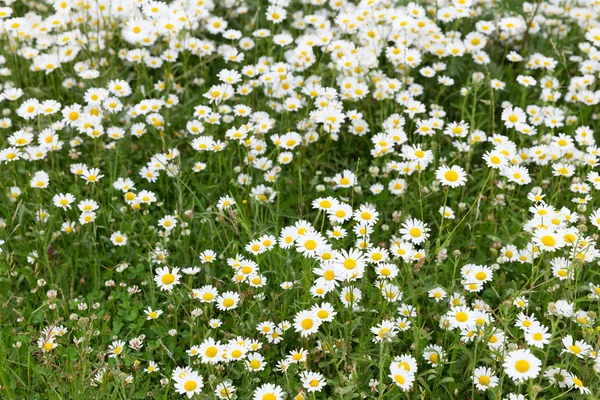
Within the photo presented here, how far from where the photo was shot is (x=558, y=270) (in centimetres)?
297

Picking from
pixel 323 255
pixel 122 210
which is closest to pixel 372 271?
pixel 323 255

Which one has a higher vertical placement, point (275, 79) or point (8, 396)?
point (275, 79)

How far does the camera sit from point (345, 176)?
3.65 m

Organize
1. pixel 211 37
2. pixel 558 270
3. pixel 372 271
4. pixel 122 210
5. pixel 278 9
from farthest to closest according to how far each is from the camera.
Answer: pixel 211 37 → pixel 278 9 → pixel 122 210 → pixel 372 271 → pixel 558 270

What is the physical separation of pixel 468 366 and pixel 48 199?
2.29m

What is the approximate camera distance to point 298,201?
3.49 m

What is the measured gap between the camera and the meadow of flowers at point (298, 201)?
8.84 ft

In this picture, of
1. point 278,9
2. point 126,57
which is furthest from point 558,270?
point 126,57

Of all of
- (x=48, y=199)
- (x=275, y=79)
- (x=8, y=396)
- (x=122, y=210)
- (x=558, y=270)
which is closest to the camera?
(x=8, y=396)

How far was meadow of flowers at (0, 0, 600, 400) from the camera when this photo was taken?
270cm

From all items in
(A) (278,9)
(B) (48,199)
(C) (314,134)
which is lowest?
(B) (48,199)

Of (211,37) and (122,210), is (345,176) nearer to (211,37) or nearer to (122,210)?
(122,210)

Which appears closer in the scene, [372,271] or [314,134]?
[372,271]

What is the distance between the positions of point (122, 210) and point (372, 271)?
124cm
